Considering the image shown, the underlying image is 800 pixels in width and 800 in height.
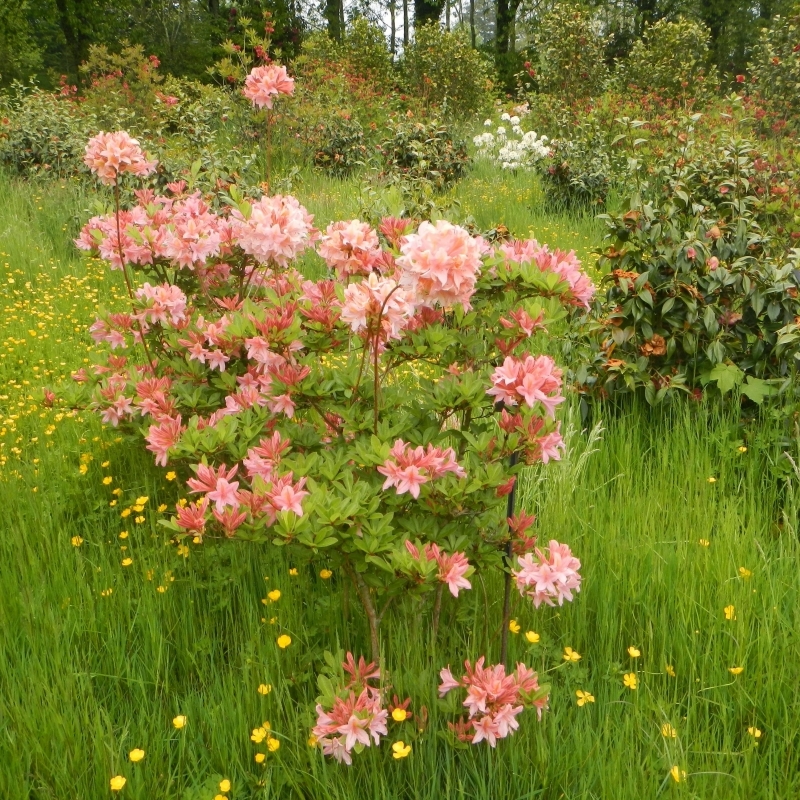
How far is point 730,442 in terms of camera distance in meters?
2.93

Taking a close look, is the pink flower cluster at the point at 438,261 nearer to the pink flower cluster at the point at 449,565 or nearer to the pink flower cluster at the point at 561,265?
the pink flower cluster at the point at 561,265

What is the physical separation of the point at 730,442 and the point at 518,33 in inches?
1313

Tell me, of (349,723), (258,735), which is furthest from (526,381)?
(258,735)

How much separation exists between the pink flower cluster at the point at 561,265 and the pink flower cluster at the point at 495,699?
934 mm

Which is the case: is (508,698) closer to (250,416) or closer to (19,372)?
(250,416)

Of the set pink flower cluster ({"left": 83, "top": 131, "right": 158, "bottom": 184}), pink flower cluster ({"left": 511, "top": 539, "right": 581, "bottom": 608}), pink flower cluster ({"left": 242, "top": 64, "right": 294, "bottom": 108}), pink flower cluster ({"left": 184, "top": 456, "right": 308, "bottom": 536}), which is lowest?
pink flower cluster ({"left": 511, "top": 539, "right": 581, "bottom": 608})

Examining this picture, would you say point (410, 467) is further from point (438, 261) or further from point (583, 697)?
point (583, 697)

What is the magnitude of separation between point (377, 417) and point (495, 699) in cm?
69

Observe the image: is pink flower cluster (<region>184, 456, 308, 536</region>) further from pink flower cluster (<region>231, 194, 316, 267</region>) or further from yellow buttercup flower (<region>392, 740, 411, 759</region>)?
pink flower cluster (<region>231, 194, 316, 267</region>)

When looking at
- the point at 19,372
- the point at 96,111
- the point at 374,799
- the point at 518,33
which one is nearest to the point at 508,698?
the point at 374,799

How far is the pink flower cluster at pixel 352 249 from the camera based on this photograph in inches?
78.5

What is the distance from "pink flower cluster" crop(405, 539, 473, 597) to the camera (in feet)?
5.10

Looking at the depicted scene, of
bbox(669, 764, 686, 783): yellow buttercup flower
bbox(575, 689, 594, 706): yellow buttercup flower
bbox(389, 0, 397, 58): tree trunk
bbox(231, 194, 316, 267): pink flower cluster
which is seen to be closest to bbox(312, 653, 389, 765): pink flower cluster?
bbox(575, 689, 594, 706): yellow buttercup flower

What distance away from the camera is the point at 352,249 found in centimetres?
201
